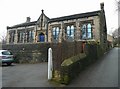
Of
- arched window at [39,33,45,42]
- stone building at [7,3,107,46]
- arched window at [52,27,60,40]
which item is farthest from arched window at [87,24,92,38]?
arched window at [39,33,45,42]

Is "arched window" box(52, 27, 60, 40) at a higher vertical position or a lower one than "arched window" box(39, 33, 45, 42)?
higher

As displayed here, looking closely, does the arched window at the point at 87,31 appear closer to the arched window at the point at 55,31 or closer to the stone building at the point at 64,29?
the stone building at the point at 64,29

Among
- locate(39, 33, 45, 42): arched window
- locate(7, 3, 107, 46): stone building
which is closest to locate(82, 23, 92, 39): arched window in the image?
locate(7, 3, 107, 46): stone building

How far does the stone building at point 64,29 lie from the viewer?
27594 millimetres

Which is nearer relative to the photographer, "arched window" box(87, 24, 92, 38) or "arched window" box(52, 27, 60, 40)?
"arched window" box(87, 24, 92, 38)

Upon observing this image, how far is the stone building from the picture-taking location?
27594 millimetres

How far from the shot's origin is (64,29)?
103 feet

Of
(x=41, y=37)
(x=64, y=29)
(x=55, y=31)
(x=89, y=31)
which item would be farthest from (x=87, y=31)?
(x=41, y=37)

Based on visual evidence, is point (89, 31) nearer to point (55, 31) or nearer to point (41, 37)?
point (55, 31)

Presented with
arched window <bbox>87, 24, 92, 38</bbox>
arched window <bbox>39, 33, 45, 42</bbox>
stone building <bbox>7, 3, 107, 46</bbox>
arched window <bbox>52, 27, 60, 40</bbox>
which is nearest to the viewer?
stone building <bbox>7, 3, 107, 46</bbox>

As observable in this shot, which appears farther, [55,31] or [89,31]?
[55,31]

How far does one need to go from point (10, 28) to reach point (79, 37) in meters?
18.7

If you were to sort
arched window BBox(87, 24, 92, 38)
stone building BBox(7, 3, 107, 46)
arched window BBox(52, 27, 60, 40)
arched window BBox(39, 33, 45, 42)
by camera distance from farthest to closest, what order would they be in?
arched window BBox(39, 33, 45, 42)
arched window BBox(52, 27, 60, 40)
arched window BBox(87, 24, 92, 38)
stone building BBox(7, 3, 107, 46)

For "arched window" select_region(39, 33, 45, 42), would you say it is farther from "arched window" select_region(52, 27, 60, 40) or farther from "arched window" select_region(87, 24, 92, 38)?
"arched window" select_region(87, 24, 92, 38)
